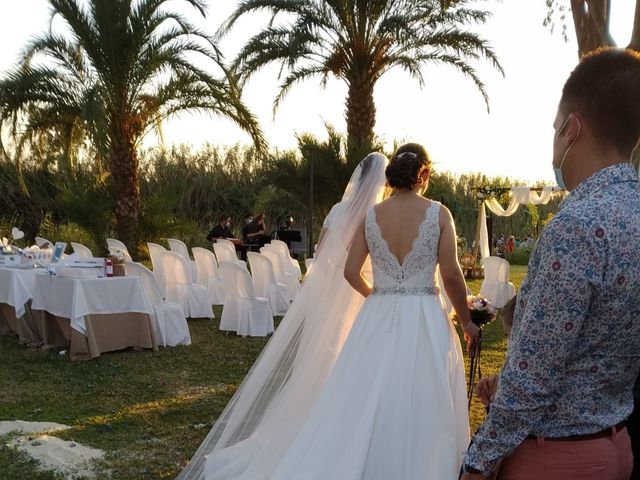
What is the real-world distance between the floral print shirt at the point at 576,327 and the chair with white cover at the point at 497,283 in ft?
33.4

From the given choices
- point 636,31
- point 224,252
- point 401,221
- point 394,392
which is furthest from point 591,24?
point 224,252

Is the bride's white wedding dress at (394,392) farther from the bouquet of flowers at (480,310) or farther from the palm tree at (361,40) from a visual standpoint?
the palm tree at (361,40)

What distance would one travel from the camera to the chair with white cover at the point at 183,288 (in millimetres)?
10008

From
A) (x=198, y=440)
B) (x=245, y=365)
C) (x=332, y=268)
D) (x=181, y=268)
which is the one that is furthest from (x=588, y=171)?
(x=181, y=268)

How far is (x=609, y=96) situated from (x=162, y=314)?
24.3 feet

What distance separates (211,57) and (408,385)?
11987 mm

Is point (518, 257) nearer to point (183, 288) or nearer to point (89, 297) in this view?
point (183, 288)

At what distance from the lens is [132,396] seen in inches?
238

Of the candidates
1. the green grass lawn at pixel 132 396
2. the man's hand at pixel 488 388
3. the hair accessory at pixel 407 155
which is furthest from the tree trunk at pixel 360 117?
the man's hand at pixel 488 388

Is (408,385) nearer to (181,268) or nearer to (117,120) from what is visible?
(181,268)

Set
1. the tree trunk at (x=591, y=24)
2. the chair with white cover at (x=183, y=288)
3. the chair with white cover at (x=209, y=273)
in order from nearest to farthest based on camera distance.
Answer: the tree trunk at (x=591, y=24), the chair with white cover at (x=183, y=288), the chair with white cover at (x=209, y=273)

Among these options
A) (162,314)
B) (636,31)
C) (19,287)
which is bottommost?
(162,314)

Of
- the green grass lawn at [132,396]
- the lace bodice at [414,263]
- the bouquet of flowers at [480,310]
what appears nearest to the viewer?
the lace bodice at [414,263]

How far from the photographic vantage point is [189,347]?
8.27m
